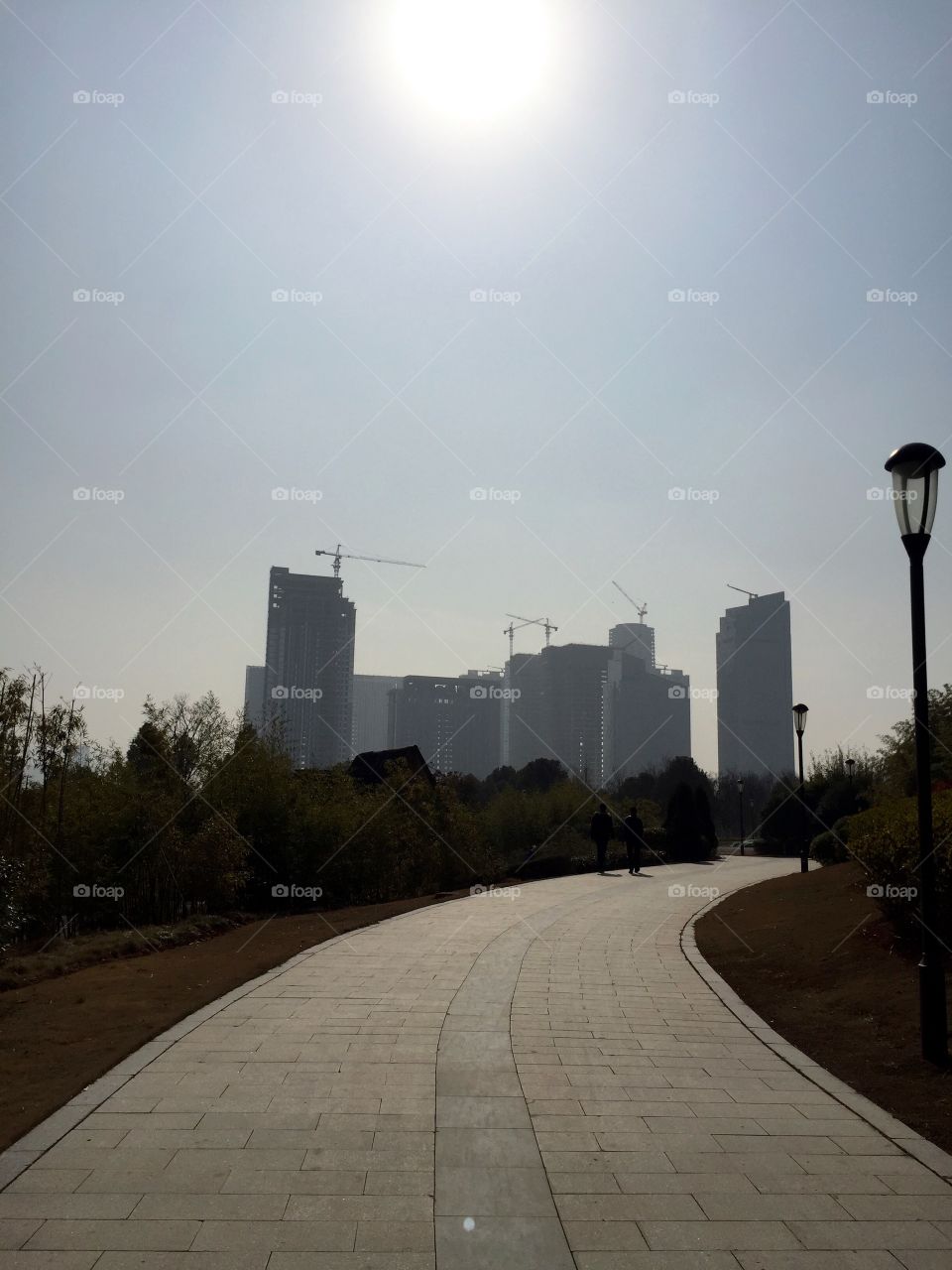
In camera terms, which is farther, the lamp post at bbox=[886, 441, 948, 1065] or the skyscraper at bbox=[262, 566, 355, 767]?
the skyscraper at bbox=[262, 566, 355, 767]

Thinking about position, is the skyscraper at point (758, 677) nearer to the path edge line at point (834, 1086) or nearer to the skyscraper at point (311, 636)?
the skyscraper at point (311, 636)

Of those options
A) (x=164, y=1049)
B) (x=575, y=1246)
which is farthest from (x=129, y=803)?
(x=575, y=1246)

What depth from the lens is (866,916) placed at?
37.1 ft

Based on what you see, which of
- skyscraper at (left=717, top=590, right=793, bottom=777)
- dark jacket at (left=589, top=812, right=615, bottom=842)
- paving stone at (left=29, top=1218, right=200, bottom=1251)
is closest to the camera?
paving stone at (left=29, top=1218, right=200, bottom=1251)

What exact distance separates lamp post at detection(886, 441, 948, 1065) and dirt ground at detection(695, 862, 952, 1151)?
47 centimetres

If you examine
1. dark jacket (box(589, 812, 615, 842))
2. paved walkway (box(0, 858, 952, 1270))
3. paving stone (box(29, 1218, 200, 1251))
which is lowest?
paved walkway (box(0, 858, 952, 1270))

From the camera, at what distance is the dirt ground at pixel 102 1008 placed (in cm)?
605

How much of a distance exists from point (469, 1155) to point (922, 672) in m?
5.12

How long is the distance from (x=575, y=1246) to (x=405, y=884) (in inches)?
695

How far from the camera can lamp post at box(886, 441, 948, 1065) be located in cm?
688

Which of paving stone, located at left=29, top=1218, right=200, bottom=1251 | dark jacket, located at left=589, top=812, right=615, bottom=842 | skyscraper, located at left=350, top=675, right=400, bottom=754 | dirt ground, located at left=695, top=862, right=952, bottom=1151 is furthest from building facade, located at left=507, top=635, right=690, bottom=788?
paving stone, located at left=29, top=1218, right=200, bottom=1251

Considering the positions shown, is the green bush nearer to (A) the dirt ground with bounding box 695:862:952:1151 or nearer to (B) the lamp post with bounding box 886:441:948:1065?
(A) the dirt ground with bounding box 695:862:952:1151

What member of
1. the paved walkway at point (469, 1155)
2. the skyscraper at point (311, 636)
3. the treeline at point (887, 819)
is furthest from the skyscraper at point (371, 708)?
the paved walkway at point (469, 1155)

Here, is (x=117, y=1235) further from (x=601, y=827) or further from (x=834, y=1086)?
(x=601, y=827)
